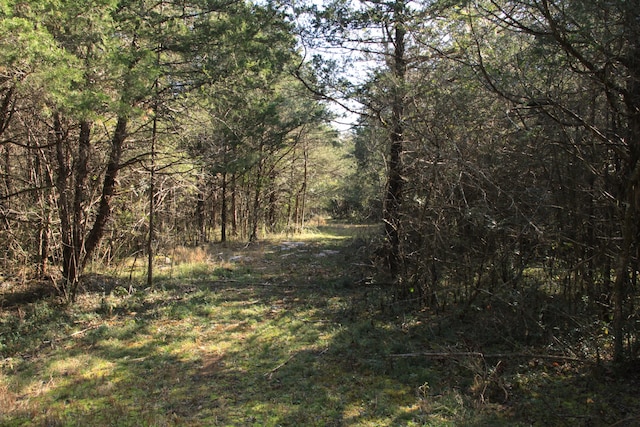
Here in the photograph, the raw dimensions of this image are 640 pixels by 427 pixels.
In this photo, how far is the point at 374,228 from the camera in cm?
1035

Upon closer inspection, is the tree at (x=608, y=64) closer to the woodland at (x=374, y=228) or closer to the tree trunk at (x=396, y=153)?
the woodland at (x=374, y=228)

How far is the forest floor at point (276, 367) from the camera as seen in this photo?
4.05 meters

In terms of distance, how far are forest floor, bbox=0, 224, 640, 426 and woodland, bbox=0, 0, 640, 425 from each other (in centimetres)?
4

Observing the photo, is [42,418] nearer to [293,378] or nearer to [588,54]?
[293,378]

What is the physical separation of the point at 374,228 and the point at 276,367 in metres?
5.63

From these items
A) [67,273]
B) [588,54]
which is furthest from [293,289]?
[588,54]

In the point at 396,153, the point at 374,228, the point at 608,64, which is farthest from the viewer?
the point at 374,228

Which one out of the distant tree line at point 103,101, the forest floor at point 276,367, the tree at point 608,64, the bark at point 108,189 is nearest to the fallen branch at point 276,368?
the forest floor at point 276,367

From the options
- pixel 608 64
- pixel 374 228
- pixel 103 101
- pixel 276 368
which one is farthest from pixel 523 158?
pixel 103 101

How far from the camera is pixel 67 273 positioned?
28.2 feet

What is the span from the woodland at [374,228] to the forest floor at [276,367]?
4 centimetres

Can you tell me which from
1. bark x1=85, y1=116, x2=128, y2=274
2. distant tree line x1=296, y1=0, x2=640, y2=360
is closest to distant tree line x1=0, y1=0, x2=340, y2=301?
bark x1=85, y1=116, x2=128, y2=274

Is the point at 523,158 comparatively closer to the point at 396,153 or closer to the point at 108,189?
the point at 396,153

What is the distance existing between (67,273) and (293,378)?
6131mm
